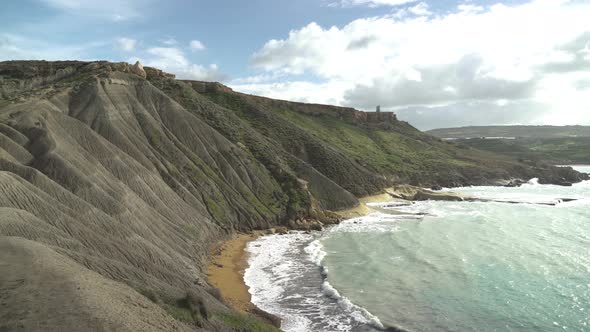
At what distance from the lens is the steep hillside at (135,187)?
19.8 meters

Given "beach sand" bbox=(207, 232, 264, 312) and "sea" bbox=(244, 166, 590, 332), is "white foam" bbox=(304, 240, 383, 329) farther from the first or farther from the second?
"beach sand" bbox=(207, 232, 264, 312)

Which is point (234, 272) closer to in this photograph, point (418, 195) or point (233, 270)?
point (233, 270)

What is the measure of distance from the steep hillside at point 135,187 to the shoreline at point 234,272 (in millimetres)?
1575

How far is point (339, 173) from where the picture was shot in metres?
85.7

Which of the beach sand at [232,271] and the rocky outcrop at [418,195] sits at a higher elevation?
the beach sand at [232,271]

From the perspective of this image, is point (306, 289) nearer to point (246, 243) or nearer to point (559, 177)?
point (246, 243)

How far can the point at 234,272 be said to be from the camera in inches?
1535

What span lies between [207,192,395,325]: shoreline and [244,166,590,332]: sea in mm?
1007

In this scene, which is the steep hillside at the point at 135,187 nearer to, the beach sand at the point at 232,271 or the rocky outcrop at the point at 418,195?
the beach sand at the point at 232,271

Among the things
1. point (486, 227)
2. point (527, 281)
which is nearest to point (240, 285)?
point (527, 281)

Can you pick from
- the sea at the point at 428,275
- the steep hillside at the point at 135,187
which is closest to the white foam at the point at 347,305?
the sea at the point at 428,275

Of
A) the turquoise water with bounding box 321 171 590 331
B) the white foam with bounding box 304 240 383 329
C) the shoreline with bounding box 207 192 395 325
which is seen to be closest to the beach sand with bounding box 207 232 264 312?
the shoreline with bounding box 207 192 395 325

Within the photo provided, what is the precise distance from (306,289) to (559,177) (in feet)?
420

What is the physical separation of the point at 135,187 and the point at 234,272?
13.9m
